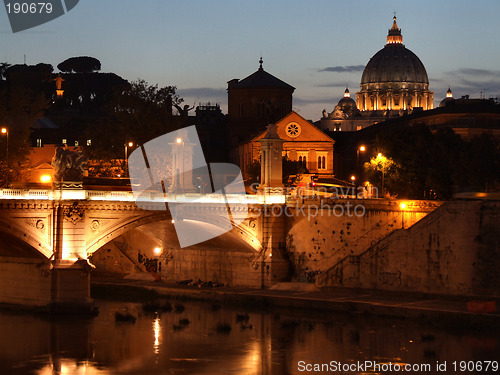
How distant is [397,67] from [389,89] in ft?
11.2

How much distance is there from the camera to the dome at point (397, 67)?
166625 mm

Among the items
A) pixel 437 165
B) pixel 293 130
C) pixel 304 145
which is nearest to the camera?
pixel 437 165

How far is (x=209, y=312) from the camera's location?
49938 mm

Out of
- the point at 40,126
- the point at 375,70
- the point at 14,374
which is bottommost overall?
the point at 14,374

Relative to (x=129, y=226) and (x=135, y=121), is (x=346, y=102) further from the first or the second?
(x=129, y=226)

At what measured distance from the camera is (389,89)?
168m

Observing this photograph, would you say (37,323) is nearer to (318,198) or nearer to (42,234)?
(42,234)

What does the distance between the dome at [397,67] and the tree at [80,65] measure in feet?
A: 146

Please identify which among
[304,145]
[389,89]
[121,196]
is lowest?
[121,196]

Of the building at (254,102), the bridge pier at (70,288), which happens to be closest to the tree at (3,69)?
the building at (254,102)

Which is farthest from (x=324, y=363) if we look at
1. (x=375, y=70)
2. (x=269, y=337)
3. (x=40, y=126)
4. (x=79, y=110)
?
(x=375, y=70)

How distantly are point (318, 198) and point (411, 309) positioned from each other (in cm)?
1074

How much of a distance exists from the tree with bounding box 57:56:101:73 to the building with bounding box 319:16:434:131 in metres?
37.3

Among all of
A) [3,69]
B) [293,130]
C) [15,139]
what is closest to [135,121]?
[15,139]
